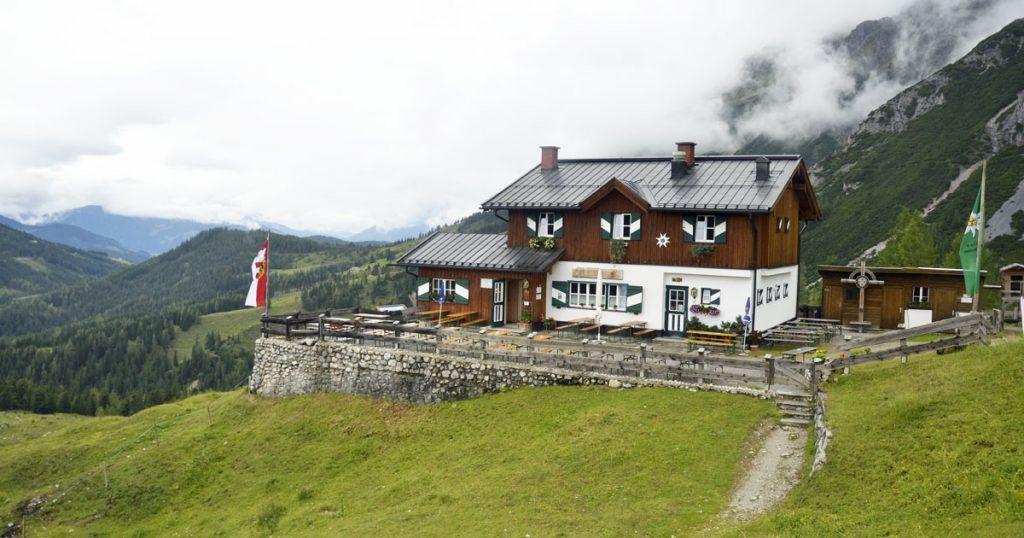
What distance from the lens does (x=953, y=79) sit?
154m

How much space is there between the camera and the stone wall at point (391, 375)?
2270cm

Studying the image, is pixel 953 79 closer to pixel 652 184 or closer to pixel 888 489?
pixel 652 184

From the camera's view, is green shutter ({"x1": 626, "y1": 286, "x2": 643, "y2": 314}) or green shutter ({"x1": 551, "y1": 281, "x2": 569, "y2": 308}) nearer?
green shutter ({"x1": 626, "y1": 286, "x2": 643, "y2": 314})

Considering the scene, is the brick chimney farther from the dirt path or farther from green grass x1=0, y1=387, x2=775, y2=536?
the dirt path

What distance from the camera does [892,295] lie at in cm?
3256

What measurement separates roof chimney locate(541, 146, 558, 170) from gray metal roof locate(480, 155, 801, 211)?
34 cm

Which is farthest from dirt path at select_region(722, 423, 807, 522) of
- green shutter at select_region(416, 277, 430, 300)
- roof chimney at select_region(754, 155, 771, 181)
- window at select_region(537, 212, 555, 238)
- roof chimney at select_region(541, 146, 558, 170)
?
roof chimney at select_region(541, 146, 558, 170)

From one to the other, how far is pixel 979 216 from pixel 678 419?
505 inches

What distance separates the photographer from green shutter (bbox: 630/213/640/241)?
101ft

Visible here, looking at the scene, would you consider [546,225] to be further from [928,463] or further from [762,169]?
[928,463]

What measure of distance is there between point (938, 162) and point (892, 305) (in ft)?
386

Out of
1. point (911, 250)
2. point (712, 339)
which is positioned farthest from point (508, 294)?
point (911, 250)

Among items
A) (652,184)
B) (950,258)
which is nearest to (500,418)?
(652,184)

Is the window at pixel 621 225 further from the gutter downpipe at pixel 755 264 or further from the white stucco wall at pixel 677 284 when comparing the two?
the gutter downpipe at pixel 755 264
